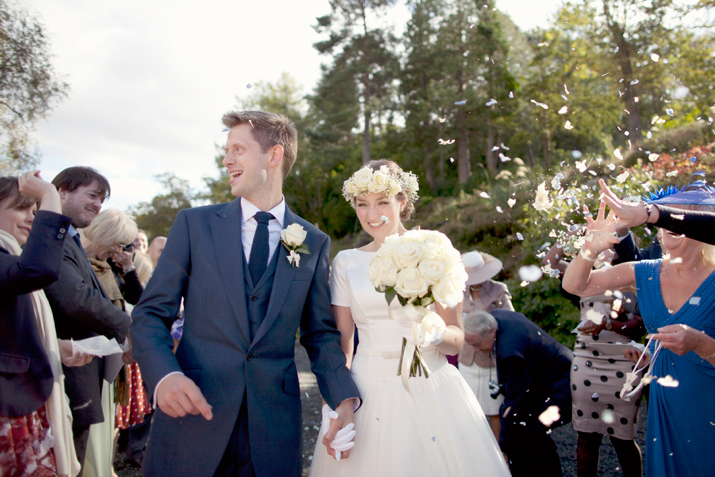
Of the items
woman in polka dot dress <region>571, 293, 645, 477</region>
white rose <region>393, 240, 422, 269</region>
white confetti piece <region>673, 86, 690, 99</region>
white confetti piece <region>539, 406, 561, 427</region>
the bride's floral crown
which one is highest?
white confetti piece <region>673, 86, 690, 99</region>

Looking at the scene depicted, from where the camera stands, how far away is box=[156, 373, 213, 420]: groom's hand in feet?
6.43

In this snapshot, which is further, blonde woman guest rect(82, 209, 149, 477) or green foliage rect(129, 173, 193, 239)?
green foliage rect(129, 173, 193, 239)

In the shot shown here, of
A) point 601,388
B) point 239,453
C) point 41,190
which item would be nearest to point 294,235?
point 239,453

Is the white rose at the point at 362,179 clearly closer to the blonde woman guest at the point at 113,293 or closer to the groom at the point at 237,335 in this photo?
the groom at the point at 237,335

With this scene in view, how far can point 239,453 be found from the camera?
2264 mm

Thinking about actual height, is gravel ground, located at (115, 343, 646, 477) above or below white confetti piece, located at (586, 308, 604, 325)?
A: below

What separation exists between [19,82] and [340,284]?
11.4m

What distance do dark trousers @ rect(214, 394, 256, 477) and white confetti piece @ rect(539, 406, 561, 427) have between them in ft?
10.3

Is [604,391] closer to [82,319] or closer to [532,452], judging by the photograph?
[532,452]

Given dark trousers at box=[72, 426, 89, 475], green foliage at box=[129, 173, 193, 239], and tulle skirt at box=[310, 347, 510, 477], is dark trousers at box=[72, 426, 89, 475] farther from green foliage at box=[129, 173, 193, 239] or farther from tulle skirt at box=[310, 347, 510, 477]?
green foliage at box=[129, 173, 193, 239]

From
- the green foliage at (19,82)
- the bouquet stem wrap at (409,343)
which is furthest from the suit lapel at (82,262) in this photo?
the green foliage at (19,82)

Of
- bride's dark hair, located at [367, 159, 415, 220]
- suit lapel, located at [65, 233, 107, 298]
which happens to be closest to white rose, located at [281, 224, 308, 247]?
bride's dark hair, located at [367, 159, 415, 220]

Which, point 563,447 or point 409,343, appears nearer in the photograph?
point 409,343

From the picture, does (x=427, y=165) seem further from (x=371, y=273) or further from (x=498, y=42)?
(x=371, y=273)
